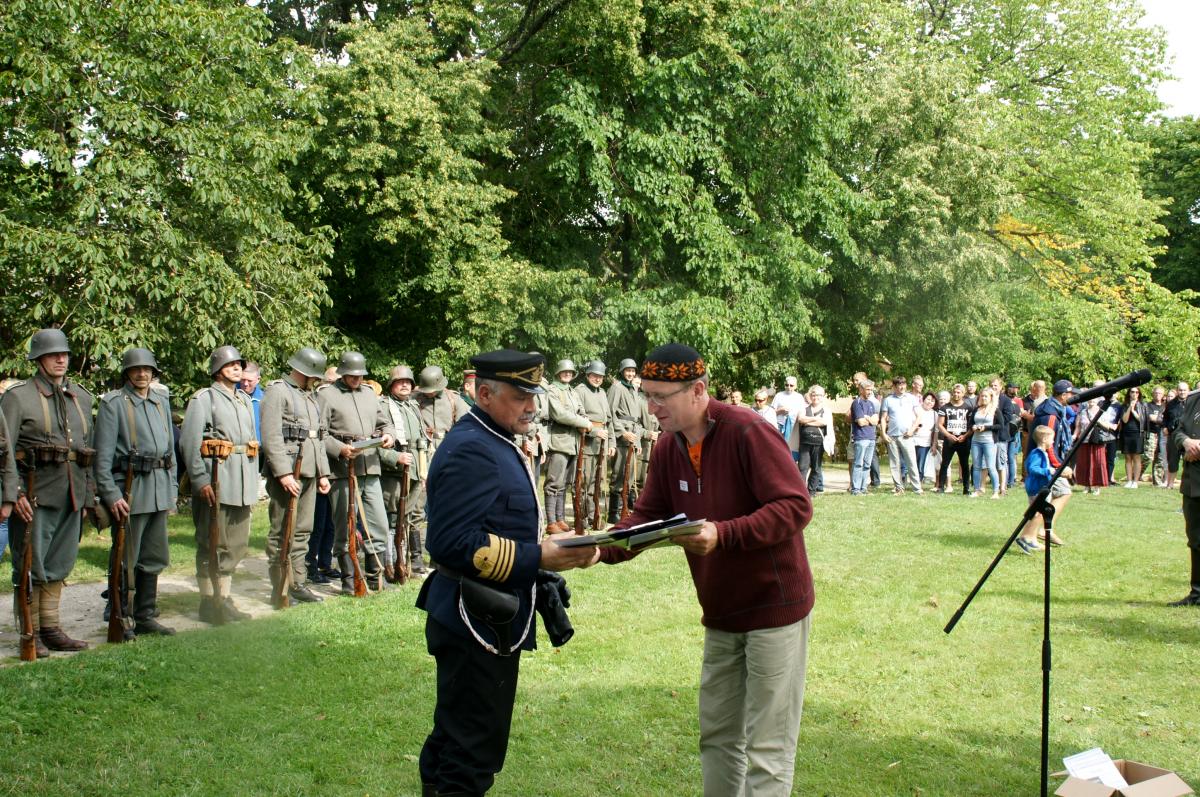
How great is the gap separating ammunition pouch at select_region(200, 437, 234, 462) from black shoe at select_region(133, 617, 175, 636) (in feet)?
4.70

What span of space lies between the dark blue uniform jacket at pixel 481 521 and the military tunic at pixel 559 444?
9.35m

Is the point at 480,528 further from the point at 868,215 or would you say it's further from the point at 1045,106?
the point at 1045,106

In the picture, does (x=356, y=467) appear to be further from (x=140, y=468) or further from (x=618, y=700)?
(x=618, y=700)

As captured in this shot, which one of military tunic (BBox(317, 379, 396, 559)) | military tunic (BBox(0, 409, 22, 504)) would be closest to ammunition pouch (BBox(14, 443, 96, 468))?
military tunic (BBox(0, 409, 22, 504))

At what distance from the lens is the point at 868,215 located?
1029 inches

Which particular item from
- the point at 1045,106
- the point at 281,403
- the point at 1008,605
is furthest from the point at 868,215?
the point at 281,403

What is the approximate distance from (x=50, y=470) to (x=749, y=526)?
604 cm

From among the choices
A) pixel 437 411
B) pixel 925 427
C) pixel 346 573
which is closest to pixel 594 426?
pixel 437 411

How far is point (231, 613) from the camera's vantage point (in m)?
8.45

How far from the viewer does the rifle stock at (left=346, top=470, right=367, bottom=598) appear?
9.34 m

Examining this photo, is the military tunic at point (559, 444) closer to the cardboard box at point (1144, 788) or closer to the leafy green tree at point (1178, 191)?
the cardboard box at point (1144, 788)

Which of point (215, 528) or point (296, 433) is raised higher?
point (296, 433)

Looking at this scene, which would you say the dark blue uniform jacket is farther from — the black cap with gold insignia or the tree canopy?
the tree canopy

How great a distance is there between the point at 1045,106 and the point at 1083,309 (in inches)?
303
